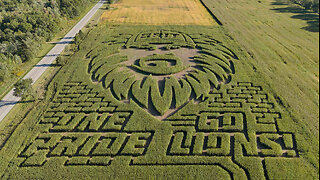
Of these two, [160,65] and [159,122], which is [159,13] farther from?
[159,122]

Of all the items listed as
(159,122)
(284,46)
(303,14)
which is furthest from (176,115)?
(303,14)

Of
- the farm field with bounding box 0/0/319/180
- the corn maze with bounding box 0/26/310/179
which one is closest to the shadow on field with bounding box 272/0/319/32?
the farm field with bounding box 0/0/319/180

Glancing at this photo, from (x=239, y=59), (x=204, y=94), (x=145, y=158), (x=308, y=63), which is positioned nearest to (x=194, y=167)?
(x=145, y=158)

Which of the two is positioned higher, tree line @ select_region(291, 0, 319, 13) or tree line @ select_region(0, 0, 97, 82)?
tree line @ select_region(291, 0, 319, 13)

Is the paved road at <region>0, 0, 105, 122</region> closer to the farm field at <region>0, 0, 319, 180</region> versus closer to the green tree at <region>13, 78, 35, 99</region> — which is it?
the green tree at <region>13, 78, 35, 99</region>

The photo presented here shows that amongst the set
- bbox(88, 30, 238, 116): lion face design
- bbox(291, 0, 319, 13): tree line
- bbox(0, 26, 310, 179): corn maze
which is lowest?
bbox(0, 26, 310, 179): corn maze

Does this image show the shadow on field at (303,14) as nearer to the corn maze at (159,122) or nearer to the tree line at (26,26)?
the corn maze at (159,122)
